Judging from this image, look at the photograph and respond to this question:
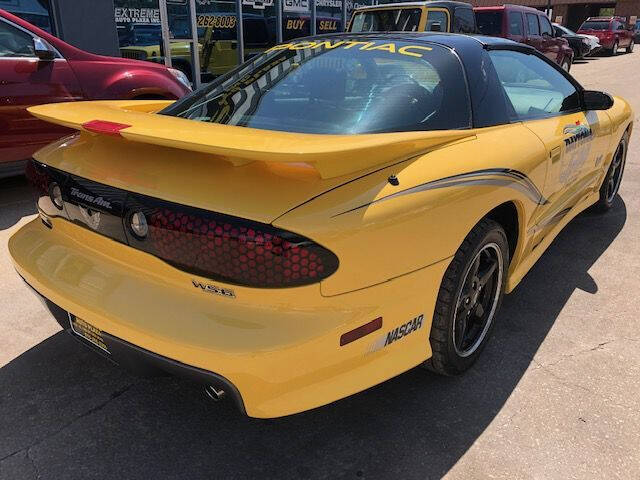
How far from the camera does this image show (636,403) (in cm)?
242

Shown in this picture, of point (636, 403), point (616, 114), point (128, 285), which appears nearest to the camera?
point (128, 285)

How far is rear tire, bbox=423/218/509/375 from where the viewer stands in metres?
2.25

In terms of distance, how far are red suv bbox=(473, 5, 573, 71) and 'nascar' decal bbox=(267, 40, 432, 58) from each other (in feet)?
31.3

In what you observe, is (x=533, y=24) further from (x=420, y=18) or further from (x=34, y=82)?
(x=34, y=82)

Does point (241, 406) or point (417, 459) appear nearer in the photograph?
point (241, 406)

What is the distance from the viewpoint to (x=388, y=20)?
1030cm

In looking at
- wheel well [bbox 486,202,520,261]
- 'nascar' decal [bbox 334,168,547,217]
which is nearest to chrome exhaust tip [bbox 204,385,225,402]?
'nascar' decal [bbox 334,168,547,217]

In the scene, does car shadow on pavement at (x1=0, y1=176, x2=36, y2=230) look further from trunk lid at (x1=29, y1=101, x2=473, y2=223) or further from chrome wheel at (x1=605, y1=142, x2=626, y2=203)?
chrome wheel at (x1=605, y1=142, x2=626, y2=203)

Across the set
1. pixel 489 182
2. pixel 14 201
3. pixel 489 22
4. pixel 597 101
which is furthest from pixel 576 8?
pixel 489 182

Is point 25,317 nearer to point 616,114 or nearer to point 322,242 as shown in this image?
point 322,242

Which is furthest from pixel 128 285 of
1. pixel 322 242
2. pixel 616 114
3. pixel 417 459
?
pixel 616 114

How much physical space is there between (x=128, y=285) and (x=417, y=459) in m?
1.23

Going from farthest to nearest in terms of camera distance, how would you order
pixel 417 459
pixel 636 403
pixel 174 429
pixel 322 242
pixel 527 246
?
pixel 527 246, pixel 636 403, pixel 174 429, pixel 417 459, pixel 322 242

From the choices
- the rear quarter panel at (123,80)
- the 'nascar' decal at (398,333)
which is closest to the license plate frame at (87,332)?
the 'nascar' decal at (398,333)
